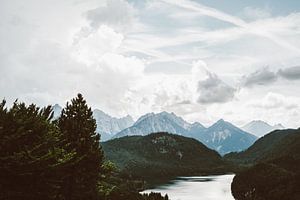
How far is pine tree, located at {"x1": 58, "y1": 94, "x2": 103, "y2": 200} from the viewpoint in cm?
4150

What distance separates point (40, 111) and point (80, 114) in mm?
7050

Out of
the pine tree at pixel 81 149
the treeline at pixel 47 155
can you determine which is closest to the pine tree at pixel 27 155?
the treeline at pixel 47 155

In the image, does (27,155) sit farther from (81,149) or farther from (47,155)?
(81,149)

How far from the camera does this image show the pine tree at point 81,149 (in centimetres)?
4150

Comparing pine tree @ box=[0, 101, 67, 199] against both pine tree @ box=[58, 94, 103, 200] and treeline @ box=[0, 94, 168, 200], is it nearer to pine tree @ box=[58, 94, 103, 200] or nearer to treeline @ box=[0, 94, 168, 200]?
treeline @ box=[0, 94, 168, 200]

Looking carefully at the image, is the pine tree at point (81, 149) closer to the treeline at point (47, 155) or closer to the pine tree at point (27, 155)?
the treeline at point (47, 155)

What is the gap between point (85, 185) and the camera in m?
42.5

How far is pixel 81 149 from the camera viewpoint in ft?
141

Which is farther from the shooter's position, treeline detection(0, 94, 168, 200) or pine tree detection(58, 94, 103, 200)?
pine tree detection(58, 94, 103, 200)

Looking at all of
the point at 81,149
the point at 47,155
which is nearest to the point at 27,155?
the point at 47,155

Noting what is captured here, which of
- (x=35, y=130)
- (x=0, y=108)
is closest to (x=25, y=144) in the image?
(x=35, y=130)

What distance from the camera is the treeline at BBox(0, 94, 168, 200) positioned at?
3097cm

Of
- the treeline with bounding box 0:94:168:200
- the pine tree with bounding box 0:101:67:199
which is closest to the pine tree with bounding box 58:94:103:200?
the treeline with bounding box 0:94:168:200

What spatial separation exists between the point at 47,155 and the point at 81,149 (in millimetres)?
10757
